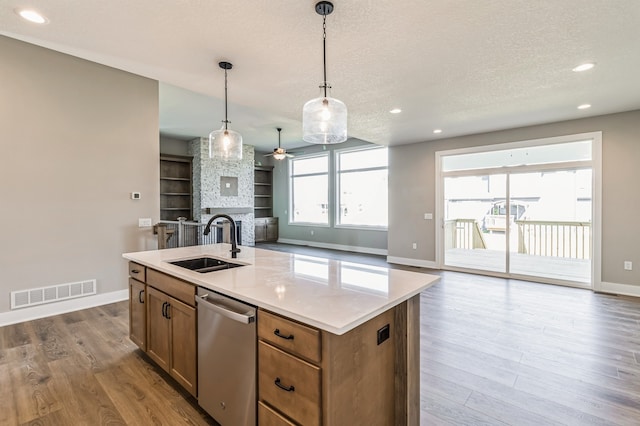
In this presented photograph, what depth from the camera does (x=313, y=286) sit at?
168 cm

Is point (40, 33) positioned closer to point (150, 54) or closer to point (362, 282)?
point (150, 54)

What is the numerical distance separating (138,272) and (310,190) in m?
7.25

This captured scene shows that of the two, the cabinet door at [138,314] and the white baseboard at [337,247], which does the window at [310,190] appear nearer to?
the white baseboard at [337,247]

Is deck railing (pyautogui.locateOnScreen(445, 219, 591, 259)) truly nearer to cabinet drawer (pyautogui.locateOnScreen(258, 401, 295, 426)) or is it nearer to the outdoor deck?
the outdoor deck

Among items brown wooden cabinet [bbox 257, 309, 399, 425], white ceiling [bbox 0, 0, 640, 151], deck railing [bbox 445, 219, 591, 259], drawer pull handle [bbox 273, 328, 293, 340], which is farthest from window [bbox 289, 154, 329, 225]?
drawer pull handle [bbox 273, 328, 293, 340]

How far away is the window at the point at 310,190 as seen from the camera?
30.0 feet

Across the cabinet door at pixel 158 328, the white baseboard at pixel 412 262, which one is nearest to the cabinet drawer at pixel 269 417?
the cabinet door at pixel 158 328

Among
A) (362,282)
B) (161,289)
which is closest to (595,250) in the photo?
(362,282)

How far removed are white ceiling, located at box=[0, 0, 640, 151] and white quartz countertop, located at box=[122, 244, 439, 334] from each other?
71.5 inches

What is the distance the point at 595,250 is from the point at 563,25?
3.83m

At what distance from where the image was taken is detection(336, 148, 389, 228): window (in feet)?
26.1

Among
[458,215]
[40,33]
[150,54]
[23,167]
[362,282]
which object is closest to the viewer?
[362,282]

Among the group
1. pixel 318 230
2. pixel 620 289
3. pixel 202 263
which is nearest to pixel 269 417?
pixel 202 263

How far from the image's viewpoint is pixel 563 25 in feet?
7.39
